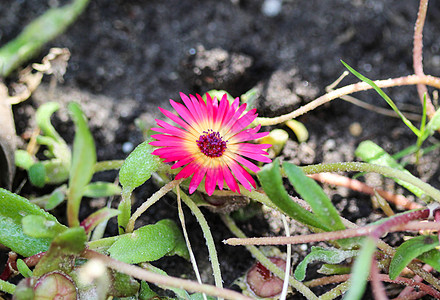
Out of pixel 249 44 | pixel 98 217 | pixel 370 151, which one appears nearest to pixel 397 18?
pixel 249 44

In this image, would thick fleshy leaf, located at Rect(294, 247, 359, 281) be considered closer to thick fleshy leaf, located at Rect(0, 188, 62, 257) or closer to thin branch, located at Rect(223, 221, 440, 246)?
thin branch, located at Rect(223, 221, 440, 246)

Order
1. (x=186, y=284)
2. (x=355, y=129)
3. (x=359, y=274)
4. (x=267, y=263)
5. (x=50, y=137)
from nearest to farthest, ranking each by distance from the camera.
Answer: (x=359, y=274), (x=186, y=284), (x=267, y=263), (x=50, y=137), (x=355, y=129)

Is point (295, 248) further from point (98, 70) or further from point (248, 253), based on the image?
point (98, 70)

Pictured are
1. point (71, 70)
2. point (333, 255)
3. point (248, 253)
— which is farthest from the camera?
point (71, 70)

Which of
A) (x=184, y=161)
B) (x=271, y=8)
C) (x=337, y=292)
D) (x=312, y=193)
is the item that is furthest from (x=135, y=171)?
(x=271, y=8)

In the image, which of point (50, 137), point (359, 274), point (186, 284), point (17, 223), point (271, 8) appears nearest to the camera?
point (359, 274)

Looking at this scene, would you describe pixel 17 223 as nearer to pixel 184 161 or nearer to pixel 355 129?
pixel 184 161

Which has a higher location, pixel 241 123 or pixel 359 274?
pixel 241 123
